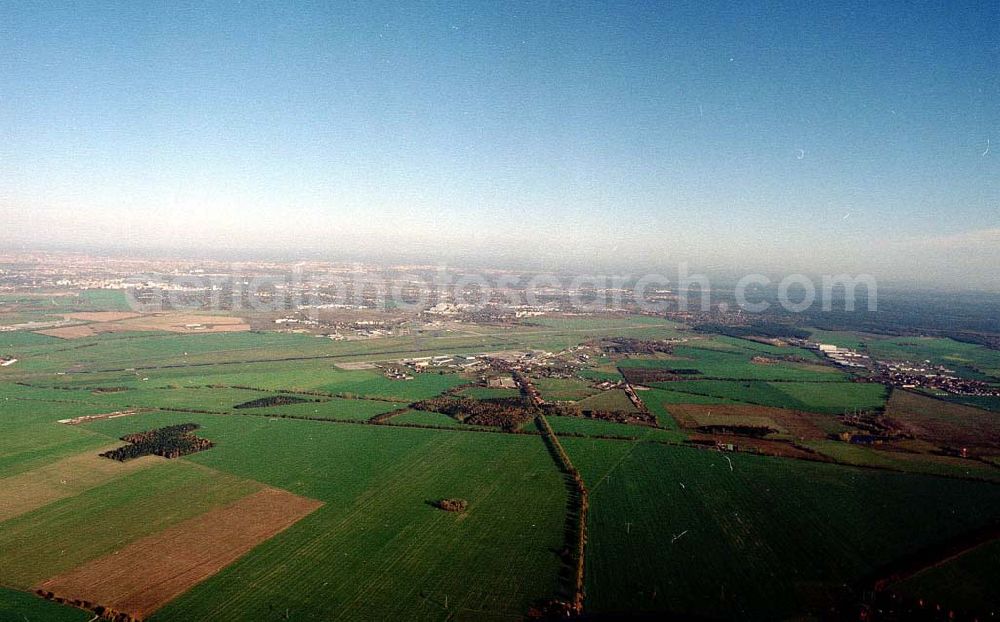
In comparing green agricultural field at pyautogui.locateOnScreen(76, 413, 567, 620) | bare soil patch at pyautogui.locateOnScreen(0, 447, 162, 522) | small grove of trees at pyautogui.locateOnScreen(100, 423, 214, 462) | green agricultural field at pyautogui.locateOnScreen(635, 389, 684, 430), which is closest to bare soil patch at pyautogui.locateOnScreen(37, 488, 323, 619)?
green agricultural field at pyautogui.locateOnScreen(76, 413, 567, 620)

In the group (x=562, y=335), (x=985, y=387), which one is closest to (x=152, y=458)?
(x=562, y=335)

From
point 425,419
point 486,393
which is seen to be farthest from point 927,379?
point 425,419

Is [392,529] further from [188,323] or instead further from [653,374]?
[188,323]

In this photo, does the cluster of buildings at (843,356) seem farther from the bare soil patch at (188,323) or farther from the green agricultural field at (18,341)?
the green agricultural field at (18,341)

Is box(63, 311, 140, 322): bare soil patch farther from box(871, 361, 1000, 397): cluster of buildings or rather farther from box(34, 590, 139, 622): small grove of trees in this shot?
box(871, 361, 1000, 397): cluster of buildings

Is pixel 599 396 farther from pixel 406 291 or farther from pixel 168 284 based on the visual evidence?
pixel 168 284
